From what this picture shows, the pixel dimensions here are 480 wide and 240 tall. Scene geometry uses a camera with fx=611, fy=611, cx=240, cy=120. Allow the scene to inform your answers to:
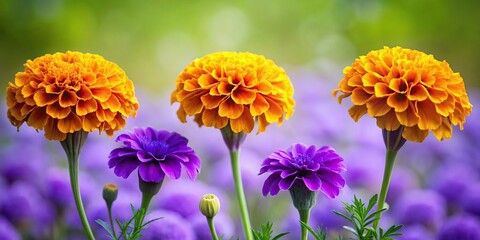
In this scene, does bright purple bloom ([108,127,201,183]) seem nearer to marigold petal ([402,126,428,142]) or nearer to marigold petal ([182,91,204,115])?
marigold petal ([182,91,204,115])

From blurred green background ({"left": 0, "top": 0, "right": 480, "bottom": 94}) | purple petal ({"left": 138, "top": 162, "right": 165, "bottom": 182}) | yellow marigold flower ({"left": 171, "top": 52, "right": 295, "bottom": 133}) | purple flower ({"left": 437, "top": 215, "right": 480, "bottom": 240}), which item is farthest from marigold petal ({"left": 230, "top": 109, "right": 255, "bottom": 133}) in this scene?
blurred green background ({"left": 0, "top": 0, "right": 480, "bottom": 94})

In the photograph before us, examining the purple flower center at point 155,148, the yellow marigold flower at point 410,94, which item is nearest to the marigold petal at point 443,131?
the yellow marigold flower at point 410,94

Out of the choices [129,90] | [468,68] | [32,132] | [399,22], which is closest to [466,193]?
[129,90]

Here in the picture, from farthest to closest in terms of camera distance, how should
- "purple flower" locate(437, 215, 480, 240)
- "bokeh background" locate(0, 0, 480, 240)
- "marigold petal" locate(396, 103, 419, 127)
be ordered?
"bokeh background" locate(0, 0, 480, 240) → "purple flower" locate(437, 215, 480, 240) → "marigold petal" locate(396, 103, 419, 127)

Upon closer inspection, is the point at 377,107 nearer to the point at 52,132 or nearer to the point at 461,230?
the point at 52,132

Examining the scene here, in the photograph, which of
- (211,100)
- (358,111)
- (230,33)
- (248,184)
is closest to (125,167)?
(211,100)

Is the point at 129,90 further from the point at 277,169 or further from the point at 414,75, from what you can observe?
the point at 414,75

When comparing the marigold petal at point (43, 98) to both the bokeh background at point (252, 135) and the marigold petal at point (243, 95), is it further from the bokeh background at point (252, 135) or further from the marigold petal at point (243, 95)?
the bokeh background at point (252, 135)
